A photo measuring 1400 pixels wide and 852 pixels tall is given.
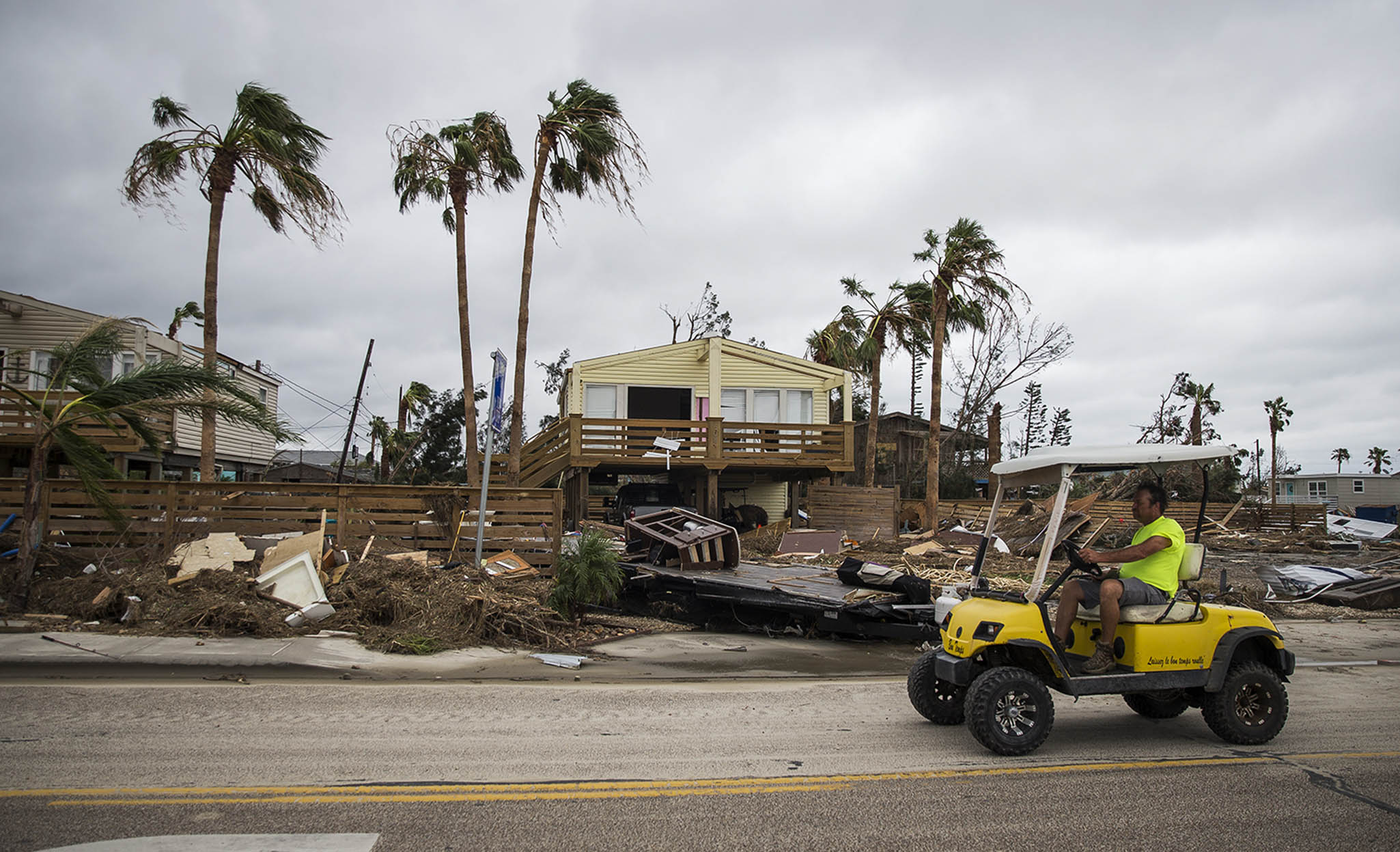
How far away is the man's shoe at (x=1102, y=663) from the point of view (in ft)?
18.3

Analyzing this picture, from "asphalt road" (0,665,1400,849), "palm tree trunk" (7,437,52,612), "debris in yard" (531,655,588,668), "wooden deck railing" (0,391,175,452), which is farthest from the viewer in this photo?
"wooden deck railing" (0,391,175,452)

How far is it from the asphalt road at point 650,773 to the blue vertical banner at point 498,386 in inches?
165

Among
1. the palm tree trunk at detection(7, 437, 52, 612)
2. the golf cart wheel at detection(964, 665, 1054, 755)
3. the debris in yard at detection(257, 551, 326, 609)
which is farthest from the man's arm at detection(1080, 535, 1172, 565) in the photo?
the palm tree trunk at detection(7, 437, 52, 612)

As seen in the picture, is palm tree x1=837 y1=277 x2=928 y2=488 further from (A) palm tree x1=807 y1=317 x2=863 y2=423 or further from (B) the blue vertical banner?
(B) the blue vertical banner

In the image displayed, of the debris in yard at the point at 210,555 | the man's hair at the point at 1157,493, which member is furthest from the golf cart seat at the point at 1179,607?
the debris in yard at the point at 210,555

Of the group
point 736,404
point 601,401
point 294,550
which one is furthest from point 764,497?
point 294,550

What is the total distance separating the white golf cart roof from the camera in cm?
553

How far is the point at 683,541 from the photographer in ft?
38.1

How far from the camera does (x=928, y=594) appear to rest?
9852mm

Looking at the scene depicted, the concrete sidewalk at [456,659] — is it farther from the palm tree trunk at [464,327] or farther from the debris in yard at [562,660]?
the palm tree trunk at [464,327]

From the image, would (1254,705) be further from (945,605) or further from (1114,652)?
(945,605)

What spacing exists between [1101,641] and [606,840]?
3555mm

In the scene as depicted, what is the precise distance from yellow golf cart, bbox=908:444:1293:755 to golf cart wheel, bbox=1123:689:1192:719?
179mm

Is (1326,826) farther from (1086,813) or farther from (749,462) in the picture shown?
(749,462)
